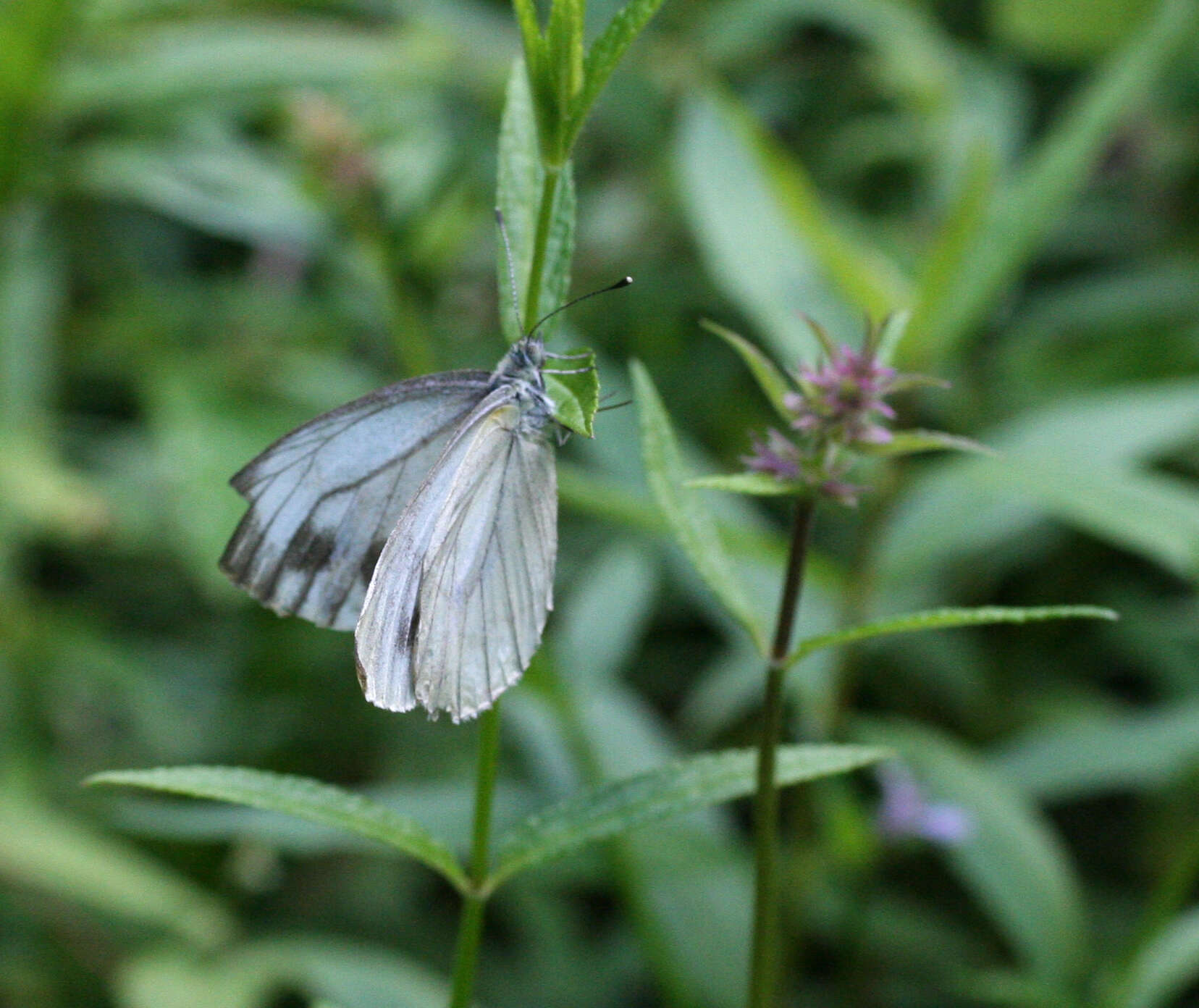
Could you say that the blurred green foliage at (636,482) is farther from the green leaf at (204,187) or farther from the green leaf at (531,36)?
the green leaf at (531,36)

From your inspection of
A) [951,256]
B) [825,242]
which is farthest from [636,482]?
[951,256]

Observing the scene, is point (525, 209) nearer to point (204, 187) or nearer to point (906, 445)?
point (906, 445)

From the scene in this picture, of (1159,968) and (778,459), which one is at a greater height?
(778,459)

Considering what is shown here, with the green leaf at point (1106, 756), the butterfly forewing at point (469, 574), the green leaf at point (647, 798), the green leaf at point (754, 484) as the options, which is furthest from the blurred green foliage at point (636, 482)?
the green leaf at point (754, 484)

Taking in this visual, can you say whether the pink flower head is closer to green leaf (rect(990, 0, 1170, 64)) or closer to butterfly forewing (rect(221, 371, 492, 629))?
butterfly forewing (rect(221, 371, 492, 629))

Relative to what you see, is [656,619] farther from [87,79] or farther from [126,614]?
[87,79]

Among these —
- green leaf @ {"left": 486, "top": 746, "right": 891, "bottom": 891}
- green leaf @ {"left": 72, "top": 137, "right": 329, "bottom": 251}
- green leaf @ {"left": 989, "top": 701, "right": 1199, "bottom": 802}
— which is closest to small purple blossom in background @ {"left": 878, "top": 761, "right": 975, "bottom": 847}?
green leaf @ {"left": 989, "top": 701, "right": 1199, "bottom": 802}
